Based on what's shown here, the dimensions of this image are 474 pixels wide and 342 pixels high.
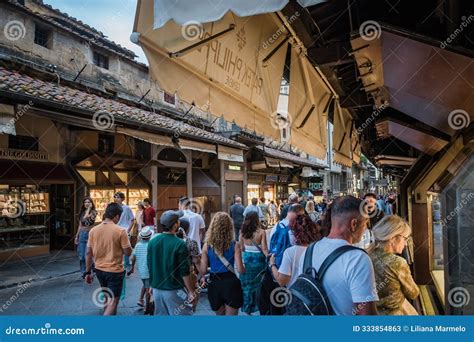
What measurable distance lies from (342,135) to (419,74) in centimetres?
442

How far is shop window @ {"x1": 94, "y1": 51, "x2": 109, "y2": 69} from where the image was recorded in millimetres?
15664

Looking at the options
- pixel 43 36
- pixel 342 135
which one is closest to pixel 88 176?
pixel 43 36

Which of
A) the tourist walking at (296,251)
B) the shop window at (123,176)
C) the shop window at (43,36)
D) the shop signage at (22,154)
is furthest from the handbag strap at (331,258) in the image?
the shop window at (43,36)

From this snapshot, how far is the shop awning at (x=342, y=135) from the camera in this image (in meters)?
7.06

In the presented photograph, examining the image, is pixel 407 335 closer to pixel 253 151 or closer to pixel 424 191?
pixel 424 191

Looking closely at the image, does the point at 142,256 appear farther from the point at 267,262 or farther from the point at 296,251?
the point at 296,251

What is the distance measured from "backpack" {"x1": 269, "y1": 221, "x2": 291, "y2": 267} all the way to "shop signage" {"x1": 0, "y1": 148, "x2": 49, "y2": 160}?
8501 mm

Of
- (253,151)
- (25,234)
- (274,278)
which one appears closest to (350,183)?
(253,151)

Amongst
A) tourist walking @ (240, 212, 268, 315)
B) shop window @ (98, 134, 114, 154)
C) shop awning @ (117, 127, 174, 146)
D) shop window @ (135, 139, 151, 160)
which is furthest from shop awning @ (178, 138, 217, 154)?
tourist walking @ (240, 212, 268, 315)

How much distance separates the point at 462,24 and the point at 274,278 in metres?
3.31

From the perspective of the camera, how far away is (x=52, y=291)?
8.03 meters

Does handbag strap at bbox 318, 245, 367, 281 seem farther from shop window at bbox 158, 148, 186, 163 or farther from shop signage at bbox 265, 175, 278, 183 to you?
shop signage at bbox 265, 175, 278, 183

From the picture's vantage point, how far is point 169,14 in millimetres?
2178

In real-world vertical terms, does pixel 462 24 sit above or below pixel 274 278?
above
